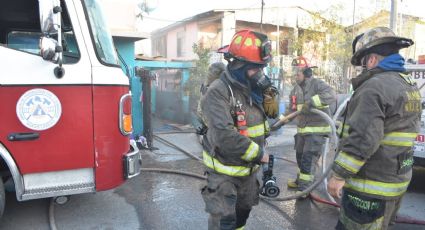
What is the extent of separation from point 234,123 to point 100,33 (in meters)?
1.97

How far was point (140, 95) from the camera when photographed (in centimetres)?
809

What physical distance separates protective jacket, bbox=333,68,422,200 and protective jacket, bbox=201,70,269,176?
654 mm

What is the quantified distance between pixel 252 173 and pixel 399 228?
2.05 meters

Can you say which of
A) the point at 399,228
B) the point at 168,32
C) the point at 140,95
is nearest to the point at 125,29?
the point at 140,95

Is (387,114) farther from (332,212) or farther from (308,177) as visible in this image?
(308,177)

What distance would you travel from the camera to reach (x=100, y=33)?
3975mm

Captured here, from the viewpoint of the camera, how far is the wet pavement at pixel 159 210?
13.6 feet

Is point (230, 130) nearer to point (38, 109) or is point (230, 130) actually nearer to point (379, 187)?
point (379, 187)

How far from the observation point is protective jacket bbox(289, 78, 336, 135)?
5004 millimetres

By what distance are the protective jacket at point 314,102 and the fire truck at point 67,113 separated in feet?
7.77

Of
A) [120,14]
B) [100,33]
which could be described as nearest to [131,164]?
[100,33]

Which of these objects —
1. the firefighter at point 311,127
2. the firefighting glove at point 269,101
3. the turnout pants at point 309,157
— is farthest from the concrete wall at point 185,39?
the firefighting glove at point 269,101

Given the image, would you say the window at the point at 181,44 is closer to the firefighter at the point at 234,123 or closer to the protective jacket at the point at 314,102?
the protective jacket at the point at 314,102

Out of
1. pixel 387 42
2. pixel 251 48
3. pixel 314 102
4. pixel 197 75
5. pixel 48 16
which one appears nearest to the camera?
pixel 387 42
